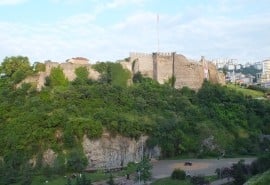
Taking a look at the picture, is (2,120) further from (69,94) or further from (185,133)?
(185,133)

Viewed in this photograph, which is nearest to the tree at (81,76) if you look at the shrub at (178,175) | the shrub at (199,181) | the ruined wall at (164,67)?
the ruined wall at (164,67)

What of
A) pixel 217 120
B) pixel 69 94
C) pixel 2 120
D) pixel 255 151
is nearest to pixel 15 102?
pixel 2 120

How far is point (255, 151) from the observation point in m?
40.8

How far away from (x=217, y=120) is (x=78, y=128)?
13.9m

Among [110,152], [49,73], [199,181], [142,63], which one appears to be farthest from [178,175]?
[142,63]

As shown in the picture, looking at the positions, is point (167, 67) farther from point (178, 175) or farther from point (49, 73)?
point (178, 175)

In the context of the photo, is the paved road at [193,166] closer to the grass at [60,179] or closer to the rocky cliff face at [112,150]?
the rocky cliff face at [112,150]

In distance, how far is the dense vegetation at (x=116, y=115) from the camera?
3472 centimetres

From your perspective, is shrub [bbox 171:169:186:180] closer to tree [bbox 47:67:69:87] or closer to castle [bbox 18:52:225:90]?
tree [bbox 47:67:69:87]

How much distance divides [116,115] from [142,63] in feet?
29.8

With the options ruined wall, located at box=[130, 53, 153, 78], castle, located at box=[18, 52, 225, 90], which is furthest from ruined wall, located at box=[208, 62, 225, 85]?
ruined wall, located at box=[130, 53, 153, 78]

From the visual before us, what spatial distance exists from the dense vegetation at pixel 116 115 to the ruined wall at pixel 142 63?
2.60ft

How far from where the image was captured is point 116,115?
3719 centimetres

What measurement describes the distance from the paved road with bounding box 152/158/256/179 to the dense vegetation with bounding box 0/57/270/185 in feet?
5.31
